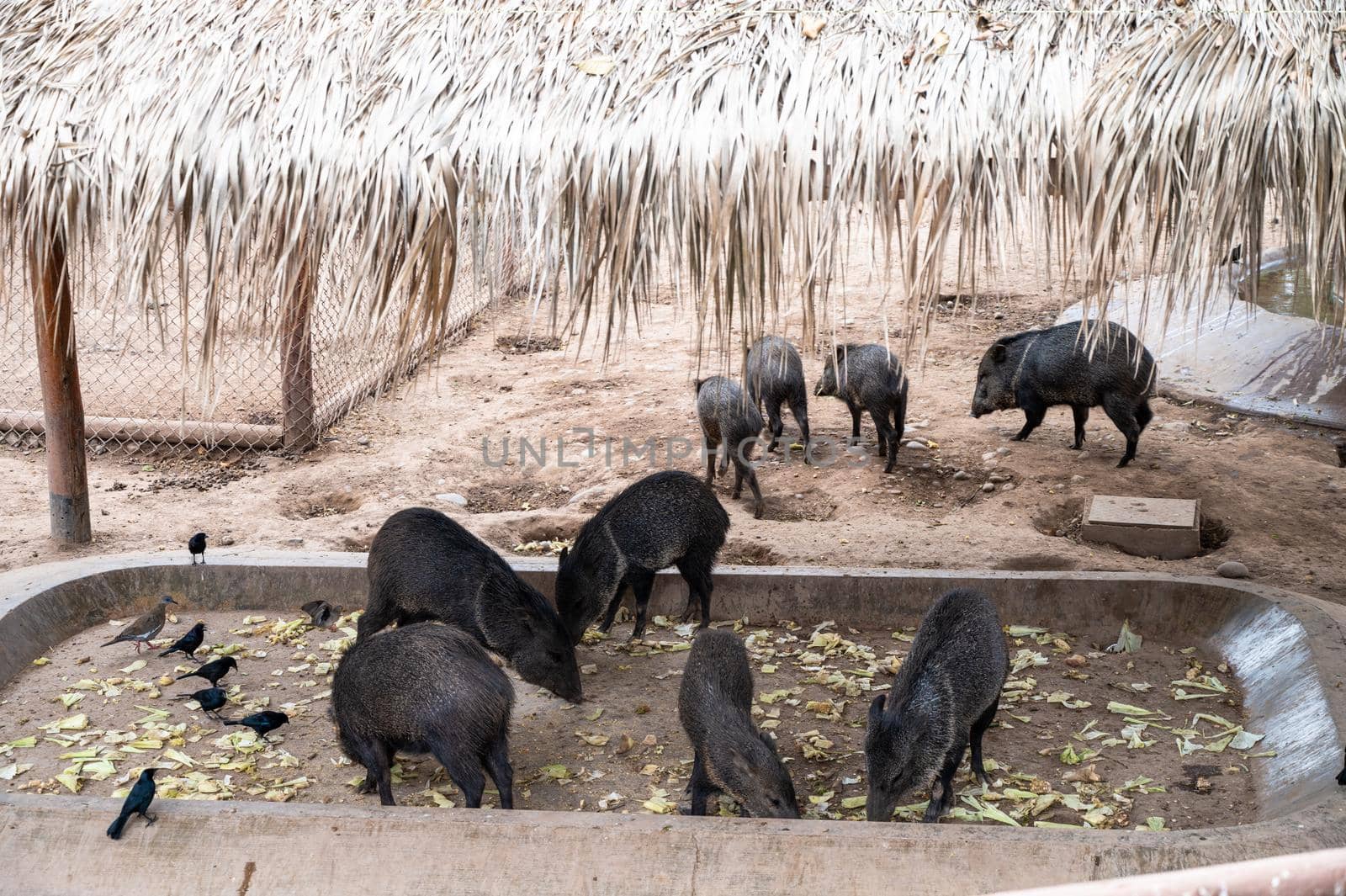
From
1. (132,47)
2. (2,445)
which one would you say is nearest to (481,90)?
(132,47)

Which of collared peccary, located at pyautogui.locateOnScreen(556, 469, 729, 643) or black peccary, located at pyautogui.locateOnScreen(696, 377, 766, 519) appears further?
black peccary, located at pyautogui.locateOnScreen(696, 377, 766, 519)

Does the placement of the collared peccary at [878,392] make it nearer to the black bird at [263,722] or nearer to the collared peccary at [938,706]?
the collared peccary at [938,706]

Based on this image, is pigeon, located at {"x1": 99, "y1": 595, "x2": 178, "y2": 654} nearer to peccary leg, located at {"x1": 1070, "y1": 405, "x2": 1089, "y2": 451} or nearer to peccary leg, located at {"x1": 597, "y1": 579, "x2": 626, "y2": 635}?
peccary leg, located at {"x1": 597, "y1": 579, "x2": 626, "y2": 635}

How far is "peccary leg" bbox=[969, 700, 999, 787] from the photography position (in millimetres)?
3469

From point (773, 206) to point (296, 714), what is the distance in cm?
234

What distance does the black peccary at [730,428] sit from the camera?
254 inches

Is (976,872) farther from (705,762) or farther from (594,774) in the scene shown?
(594,774)

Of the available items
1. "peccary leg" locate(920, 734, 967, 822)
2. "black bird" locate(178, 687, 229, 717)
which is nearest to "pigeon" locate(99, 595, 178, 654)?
"black bird" locate(178, 687, 229, 717)

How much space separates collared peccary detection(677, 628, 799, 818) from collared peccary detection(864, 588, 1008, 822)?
0.26 meters

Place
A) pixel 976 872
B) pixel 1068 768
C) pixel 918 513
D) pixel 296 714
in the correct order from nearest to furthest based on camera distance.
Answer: pixel 976 872, pixel 1068 768, pixel 296 714, pixel 918 513

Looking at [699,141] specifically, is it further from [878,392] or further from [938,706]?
[878,392]

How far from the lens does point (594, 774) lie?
12.0 ft

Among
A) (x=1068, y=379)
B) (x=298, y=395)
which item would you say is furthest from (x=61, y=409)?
(x=1068, y=379)

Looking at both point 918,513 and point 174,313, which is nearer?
point 918,513
